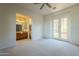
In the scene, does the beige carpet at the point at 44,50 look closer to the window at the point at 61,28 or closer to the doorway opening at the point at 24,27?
the window at the point at 61,28

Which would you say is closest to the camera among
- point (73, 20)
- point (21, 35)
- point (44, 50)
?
point (44, 50)

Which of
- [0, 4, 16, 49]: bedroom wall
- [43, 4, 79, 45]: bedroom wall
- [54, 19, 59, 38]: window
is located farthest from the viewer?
[54, 19, 59, 38]: window

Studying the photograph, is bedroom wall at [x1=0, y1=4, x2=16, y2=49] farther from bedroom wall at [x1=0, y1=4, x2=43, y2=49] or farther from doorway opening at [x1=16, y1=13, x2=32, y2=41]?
doorway opening at [x1=16, y1=13, x2=32, y2=41]

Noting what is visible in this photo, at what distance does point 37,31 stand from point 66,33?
2.37 meters

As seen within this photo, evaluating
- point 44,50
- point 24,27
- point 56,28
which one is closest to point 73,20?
point 56,28

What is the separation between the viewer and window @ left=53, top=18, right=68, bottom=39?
21.9 ft

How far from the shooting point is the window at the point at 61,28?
6.66 meters

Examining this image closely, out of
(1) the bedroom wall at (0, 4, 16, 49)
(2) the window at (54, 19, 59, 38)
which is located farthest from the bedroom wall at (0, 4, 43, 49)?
(2) the window at (54, 19, 59, 38)

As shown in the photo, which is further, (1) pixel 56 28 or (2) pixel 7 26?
(1) pixel 56 28

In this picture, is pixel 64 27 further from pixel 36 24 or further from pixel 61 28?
pixel 36 24

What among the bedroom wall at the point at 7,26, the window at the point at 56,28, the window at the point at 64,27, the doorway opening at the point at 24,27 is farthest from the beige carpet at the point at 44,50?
the doorway opening at the point at 24,27

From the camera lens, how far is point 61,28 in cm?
713

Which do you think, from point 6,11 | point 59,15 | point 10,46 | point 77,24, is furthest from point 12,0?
point 59,15

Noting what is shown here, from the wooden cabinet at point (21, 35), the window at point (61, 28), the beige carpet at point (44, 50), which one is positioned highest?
the window at point (61, 28)
